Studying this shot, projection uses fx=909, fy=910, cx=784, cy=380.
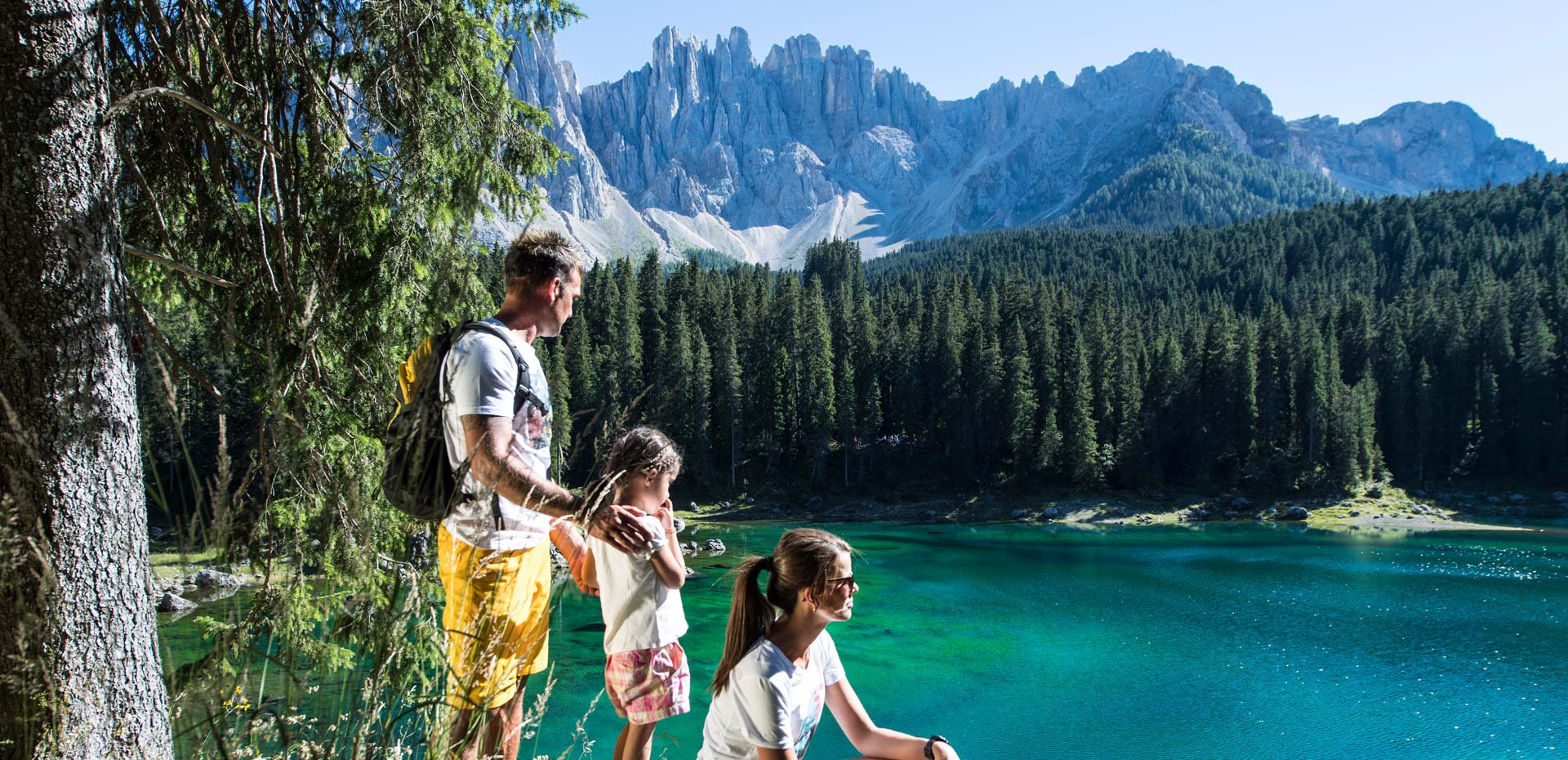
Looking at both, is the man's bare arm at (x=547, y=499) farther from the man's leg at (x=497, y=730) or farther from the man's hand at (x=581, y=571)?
the man's hand at (x=581, y=571)

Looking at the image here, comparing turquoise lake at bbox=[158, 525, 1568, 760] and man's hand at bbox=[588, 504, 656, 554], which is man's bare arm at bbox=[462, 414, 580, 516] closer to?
man's hand at bbox=[588, 504, 656, 554]

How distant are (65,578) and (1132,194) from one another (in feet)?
599

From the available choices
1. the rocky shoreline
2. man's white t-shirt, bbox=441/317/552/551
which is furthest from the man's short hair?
the rocky shoreline

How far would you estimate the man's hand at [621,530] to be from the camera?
7.20 feet

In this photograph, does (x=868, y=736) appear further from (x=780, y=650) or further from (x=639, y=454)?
(x=639, y=454)

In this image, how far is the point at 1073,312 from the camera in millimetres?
54781

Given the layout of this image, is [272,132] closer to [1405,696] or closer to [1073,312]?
[1405,696]

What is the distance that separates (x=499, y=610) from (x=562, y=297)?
922mm

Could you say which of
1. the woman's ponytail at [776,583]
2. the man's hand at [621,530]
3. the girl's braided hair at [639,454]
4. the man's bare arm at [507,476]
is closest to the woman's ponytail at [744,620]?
the woman's ponytail at [776,583]

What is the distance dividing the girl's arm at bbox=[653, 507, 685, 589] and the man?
0.30 m

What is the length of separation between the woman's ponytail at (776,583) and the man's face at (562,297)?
957 millimetres

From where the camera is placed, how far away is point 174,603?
1867 centimetres

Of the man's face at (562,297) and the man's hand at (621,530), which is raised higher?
the man's face at (562,297)

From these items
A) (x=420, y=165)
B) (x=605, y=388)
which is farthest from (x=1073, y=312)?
(x=420, y=165)
